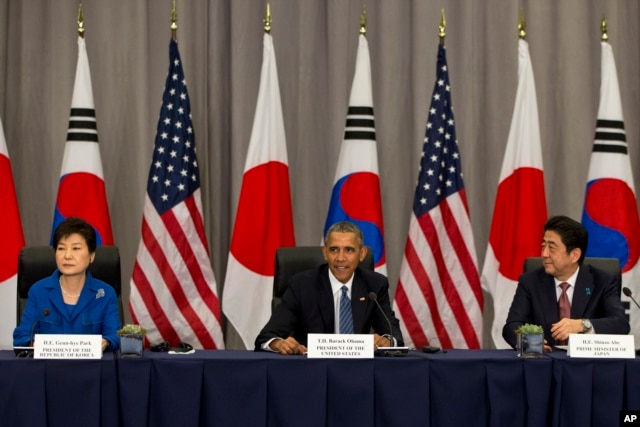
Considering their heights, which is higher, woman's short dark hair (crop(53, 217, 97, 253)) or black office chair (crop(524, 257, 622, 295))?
woman's short dark hair (crop(53, 217, 97, 253))

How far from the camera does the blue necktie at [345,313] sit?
4.27 meters

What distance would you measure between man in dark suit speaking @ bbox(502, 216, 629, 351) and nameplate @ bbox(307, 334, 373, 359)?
2.94ft

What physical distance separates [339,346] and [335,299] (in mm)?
783

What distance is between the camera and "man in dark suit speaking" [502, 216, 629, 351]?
165 inches

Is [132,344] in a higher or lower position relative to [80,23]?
lower

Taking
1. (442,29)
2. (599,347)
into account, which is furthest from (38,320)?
(442,29)

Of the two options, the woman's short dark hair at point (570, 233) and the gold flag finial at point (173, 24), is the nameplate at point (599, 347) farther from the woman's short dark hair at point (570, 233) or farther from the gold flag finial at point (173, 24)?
the gold flag finial at point (173, 24)

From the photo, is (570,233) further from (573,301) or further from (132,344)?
(132,344)

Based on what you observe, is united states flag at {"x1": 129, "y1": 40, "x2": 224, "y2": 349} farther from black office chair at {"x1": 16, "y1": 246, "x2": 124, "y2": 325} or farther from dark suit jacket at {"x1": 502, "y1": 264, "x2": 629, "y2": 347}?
dark suit jacket at {"x1": 502, "y1": 264, "x2": 629, "y2": 347}

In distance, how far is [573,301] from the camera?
13.9 ft
